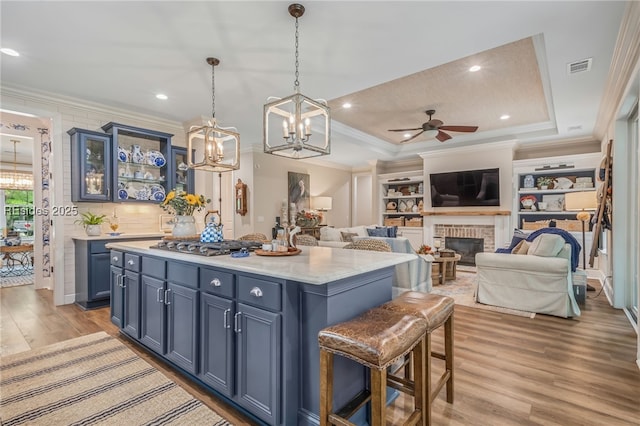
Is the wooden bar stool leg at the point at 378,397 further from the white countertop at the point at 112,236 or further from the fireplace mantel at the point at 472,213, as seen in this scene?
the fireplace mantel at the point at 472,213

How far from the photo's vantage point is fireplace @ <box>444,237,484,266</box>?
683cm

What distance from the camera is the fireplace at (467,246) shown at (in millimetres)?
6832

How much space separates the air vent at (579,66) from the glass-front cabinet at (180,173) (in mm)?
5083

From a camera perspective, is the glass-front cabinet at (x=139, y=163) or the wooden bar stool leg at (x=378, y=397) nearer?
the wooden bar stool leg at (x=378, y=397)

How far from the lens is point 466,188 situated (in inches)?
264

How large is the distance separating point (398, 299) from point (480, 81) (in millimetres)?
3269

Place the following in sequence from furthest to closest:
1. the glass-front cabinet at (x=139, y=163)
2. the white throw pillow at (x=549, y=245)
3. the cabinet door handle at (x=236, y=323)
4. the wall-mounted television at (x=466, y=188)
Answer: the wall-mounted television at (x=466, y=188) → the glass-front cabinet at (x=139, y=163) → the white throw pillow at (x=549, y=245) → the cabinet door handle at (x=236, y=323)

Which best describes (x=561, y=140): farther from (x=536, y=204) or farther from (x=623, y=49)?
(x=623, y=49)

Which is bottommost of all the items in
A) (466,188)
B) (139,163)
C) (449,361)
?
(449,361)

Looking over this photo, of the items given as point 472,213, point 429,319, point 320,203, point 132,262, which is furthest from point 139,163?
point 472,213

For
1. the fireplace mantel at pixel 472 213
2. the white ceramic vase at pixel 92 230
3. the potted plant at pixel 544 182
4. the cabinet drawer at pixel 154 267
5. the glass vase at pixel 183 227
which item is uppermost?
the potted plant at pixel 544 182

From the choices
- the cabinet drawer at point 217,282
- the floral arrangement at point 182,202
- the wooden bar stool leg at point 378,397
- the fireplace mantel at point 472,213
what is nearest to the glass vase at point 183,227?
the floral arrangement at point 182,202

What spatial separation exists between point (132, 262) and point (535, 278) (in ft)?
14.0

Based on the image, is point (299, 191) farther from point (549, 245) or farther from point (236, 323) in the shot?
point (236, 323)
